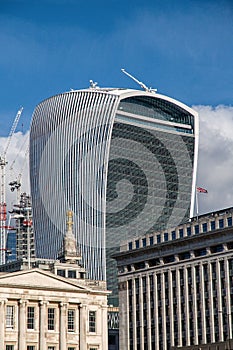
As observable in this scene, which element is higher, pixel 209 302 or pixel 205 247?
pixel 205 247

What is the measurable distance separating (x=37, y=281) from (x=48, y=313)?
6467 millimetres

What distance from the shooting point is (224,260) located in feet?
625

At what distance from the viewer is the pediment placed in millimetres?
156400

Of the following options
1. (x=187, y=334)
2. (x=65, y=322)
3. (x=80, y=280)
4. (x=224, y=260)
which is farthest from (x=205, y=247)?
(x=65, y=322)

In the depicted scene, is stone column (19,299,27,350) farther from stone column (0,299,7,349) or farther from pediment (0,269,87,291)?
pediment (0,269,87,291)

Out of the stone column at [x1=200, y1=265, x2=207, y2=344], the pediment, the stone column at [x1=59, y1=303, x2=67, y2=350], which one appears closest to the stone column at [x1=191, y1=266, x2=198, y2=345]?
the stone column at [x1=200, y1=265, x2=207, y2=344]

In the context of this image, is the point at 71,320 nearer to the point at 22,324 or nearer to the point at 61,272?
the point at 22,324

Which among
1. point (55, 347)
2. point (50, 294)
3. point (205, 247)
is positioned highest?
point (205, 247)

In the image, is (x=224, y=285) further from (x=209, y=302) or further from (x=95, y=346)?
(x=95, y=346)

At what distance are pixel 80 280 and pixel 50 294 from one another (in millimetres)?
17259

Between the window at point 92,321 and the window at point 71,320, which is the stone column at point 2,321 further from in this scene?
the window at point 92,321

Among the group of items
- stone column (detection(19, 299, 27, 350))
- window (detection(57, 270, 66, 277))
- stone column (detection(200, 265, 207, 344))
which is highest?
window (detection(57, 270, 66, 277))

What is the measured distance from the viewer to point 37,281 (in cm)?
16050

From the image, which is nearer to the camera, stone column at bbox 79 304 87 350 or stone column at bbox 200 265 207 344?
stone column at bbox 79 304 87 350
